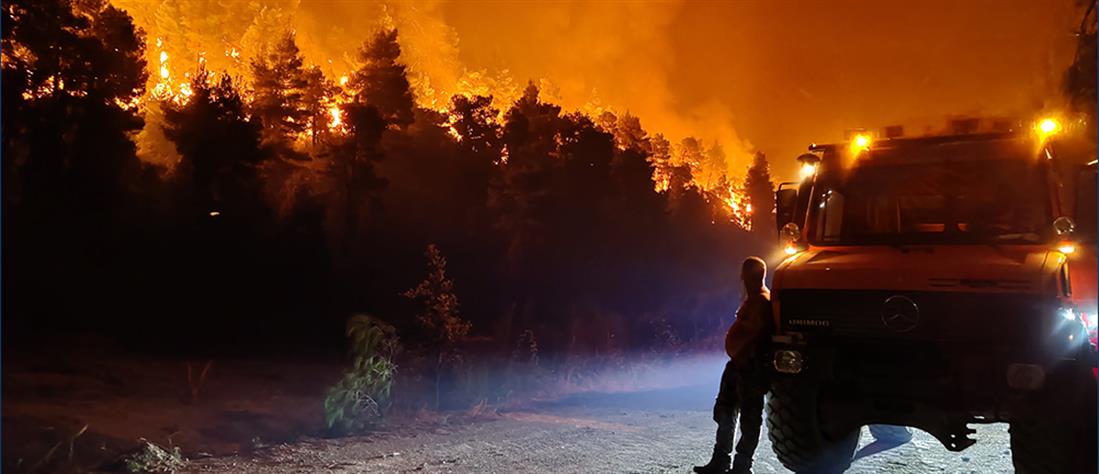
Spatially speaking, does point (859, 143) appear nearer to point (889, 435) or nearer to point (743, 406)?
point (743, 406)

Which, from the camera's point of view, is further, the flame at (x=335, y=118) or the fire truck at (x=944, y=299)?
the flame at (x=335, y=118)

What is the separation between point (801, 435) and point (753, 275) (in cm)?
132

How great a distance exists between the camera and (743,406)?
567 centimetres

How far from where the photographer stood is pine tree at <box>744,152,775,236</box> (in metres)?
59.1

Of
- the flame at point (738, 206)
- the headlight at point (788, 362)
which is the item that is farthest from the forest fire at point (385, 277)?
the flame at point (738, 206)

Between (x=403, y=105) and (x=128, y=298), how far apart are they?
48.3 ft

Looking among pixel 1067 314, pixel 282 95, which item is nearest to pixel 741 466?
pixel 1067 314

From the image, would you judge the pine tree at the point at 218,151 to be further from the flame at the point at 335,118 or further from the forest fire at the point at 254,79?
the flame at the point at 335,118

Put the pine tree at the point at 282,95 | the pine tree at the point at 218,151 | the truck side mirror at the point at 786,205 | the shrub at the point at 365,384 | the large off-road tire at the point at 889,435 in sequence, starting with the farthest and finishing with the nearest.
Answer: the pine tree at the point at 282,95 < the pine tree at the point at 218,151 < the shrub at the point at 365,384 < the large off-road tire at the point at 889,435 < the truck side mirror at the point at 786,205

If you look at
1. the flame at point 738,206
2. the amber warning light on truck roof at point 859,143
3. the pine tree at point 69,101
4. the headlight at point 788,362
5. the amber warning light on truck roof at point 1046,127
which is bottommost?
the headlight at point 788,362

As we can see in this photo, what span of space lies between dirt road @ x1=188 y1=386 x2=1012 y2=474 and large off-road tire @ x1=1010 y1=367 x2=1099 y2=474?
5.57 feet

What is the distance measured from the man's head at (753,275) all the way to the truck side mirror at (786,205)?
88 centimetres

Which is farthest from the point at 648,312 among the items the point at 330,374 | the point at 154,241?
the point at 154,241

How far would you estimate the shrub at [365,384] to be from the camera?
8383mm
